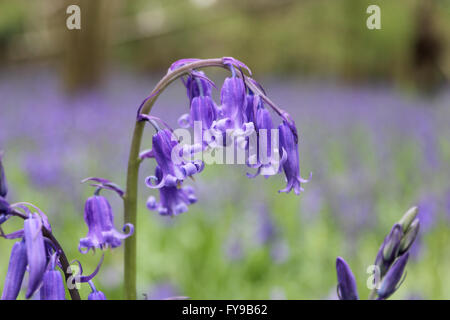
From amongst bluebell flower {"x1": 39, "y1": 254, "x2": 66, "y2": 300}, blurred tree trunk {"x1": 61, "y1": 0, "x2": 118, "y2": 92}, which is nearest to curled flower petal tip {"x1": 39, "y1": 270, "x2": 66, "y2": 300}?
bluebell flower {"x1": 39, "y1": 254, "x2": 66, "y2": 300}

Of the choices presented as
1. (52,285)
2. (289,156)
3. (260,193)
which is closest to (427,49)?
(260,193)

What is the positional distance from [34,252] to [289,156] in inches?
17.3

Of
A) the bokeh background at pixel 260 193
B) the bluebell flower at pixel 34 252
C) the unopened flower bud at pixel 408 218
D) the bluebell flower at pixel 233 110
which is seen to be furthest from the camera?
the bokeh background at pixel 260 193

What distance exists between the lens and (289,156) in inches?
35.0

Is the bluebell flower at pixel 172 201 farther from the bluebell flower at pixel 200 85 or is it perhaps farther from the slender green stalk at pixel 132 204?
the bluebell flower at pixel 200 85

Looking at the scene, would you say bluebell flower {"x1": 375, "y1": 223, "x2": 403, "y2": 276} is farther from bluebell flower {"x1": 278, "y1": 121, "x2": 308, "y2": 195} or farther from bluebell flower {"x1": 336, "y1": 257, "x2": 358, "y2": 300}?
bluebell flower {"x1": 278, "y1": 121, "x2": 308, "y2": 195}

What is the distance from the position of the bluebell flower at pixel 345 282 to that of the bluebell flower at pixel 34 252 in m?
0.51

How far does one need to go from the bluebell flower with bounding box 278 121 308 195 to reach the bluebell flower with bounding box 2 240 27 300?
41 centimetres

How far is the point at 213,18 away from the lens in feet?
83.3

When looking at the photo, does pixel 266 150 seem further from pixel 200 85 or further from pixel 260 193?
pixel 260 193

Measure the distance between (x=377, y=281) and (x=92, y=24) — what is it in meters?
10.5

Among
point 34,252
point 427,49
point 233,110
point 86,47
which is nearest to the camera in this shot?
point 34,252

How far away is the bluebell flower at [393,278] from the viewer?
96cm

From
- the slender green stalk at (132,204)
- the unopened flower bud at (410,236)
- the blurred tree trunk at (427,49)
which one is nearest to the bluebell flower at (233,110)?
the slender green stalk at (132,204)
